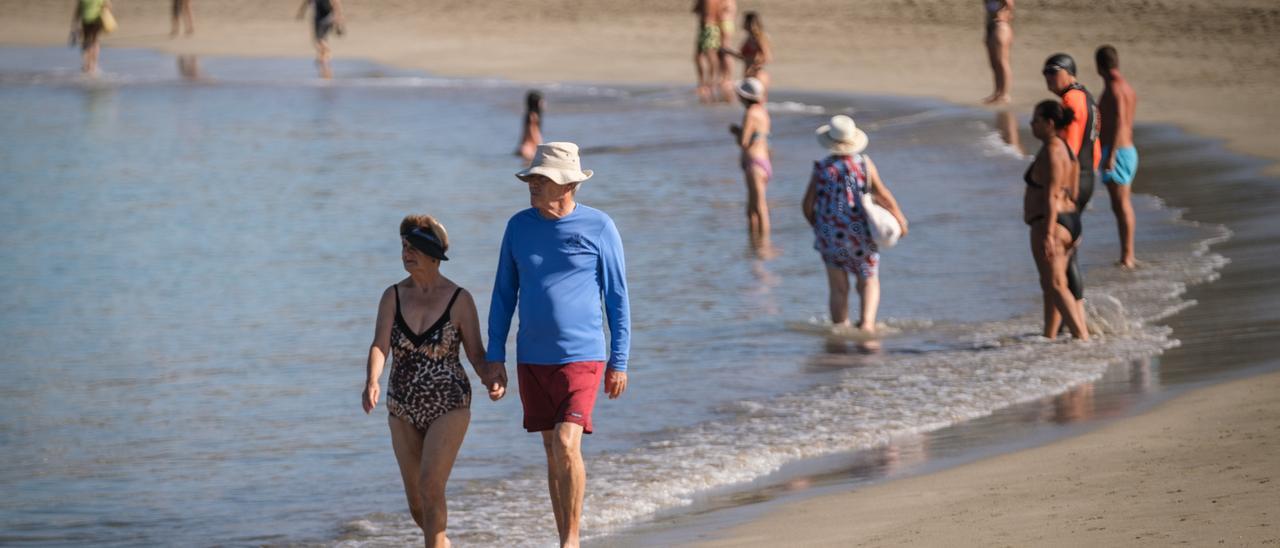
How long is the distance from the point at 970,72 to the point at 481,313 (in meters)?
18.4

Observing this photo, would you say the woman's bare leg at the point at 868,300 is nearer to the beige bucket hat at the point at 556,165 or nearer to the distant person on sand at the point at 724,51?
the beige bucket hat at the point at 556,165

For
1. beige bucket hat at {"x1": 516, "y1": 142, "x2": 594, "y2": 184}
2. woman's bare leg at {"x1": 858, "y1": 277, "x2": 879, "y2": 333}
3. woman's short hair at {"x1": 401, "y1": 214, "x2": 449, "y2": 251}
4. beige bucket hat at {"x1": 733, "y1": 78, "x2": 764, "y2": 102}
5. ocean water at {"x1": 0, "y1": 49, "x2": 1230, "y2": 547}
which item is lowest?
ocean water at {"x1": 0, "y1": 49, "x2": 1230, "y2": 547}

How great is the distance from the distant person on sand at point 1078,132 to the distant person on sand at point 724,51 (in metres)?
17.1

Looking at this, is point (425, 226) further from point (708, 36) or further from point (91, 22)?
point (91, 22)

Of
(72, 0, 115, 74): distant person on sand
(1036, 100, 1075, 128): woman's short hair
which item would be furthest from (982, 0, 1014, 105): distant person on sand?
(72, 0, 115, 74): distant person on sand

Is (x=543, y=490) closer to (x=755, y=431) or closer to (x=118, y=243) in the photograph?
(x=755, y=431)

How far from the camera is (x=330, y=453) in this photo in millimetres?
9133

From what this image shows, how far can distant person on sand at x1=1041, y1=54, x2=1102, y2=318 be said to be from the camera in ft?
34.6

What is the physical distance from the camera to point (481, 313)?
13141 millimetres

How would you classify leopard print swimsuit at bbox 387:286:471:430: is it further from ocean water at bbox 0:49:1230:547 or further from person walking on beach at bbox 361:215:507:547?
ocean water at bbox 0:49:1230:547

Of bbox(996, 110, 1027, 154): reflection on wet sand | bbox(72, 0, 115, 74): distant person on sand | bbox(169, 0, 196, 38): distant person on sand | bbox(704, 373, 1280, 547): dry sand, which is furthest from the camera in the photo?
bbox(169, 0, 196, 38): distant person on sand

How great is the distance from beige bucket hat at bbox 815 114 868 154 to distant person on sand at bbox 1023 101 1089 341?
3.65 feet

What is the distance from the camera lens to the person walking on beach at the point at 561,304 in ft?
20.7

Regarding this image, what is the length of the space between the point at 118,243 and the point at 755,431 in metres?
10.1
